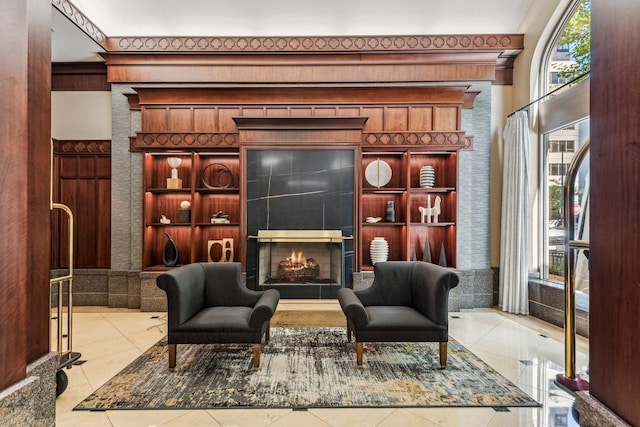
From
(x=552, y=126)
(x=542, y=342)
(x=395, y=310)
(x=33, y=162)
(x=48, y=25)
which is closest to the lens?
(x=33, y=162)

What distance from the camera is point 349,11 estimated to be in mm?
4906

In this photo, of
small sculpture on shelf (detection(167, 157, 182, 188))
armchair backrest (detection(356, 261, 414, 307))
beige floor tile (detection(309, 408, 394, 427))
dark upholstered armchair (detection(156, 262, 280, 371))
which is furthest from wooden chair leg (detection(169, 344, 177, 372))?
small sculpture on shelf (detection(167, 157, 182, 188))

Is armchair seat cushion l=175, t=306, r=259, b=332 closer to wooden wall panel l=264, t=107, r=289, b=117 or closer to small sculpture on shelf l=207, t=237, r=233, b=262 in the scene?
small sculpture on shelf l=207, t=237, r=233, b=262

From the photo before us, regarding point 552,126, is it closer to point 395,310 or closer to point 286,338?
point 395,310

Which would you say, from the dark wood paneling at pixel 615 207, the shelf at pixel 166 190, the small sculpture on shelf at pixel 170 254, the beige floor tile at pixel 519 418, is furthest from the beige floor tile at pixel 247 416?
the shelf at pixel 166 190

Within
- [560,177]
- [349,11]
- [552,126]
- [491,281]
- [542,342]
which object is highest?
[349,11]

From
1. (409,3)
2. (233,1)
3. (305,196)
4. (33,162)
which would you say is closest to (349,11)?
(409,3)

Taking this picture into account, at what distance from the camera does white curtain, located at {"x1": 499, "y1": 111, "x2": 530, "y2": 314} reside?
4.70 metres

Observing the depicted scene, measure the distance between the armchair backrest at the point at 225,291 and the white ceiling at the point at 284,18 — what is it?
374 cm

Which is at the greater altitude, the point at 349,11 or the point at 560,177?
the point at 349,11

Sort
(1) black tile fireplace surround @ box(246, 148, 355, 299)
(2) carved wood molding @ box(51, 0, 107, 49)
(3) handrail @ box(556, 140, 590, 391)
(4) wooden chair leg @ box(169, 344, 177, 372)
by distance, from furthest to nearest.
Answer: (1) black tile fireplace surround @ box(246, 148, 355, 299), (2) carved wood molding @ box(51, 0, 107, 49), (4) wooden chair leg @ box(169, 344, 177, 372), (3) handrail @ box(556, 140, 590, 391)

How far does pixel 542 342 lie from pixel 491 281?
60.5 inches

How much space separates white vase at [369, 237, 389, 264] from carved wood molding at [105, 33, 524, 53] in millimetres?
2832

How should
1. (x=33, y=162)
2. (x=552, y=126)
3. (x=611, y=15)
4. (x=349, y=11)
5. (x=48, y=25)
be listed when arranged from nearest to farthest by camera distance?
(x=611, y=15)
(x=33, y=162)
(x=48, y=25)
(x=552, y=126)
(x=349, y=11)
